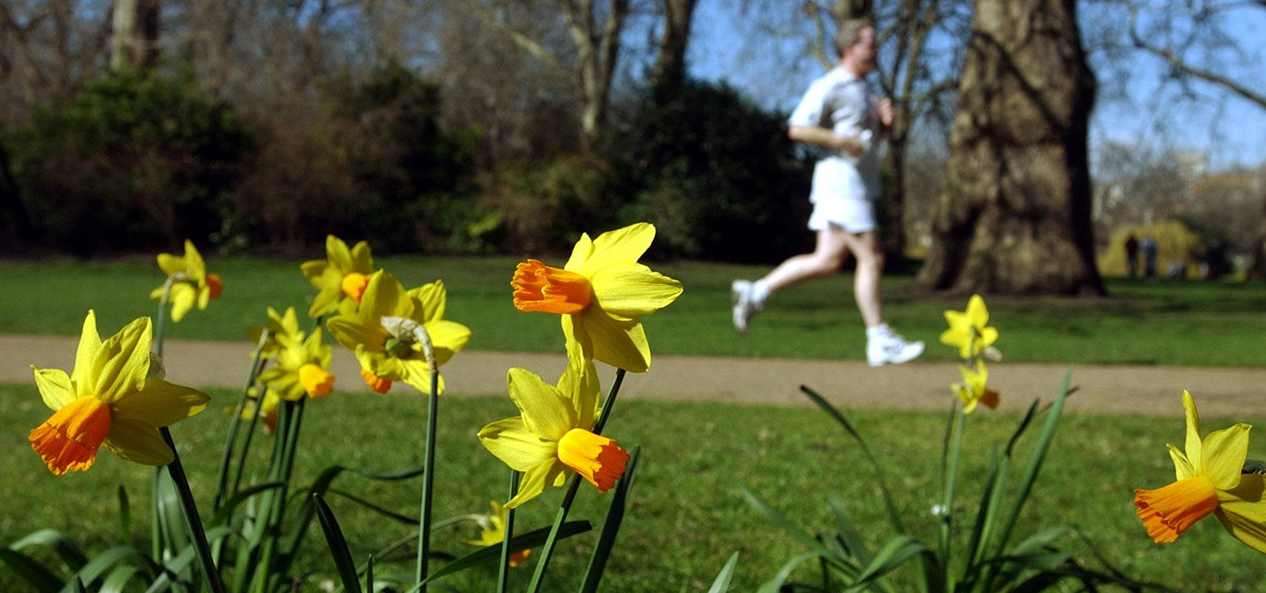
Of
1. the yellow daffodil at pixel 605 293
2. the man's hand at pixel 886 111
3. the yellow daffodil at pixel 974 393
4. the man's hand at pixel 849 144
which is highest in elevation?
the man's hand at pixel 886 111

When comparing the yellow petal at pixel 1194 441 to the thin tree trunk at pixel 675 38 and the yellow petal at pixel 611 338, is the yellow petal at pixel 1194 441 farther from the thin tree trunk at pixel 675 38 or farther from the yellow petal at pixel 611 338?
the thin tree trunk at pixel 675 38

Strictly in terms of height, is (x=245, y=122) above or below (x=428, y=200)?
above

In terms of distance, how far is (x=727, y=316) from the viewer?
440 inches

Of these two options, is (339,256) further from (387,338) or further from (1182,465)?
(1182,465)

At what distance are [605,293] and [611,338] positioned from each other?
44mm

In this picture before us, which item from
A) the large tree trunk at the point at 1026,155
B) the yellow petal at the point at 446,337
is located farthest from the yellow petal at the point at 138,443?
the large tree trunk at the point at 1026,155

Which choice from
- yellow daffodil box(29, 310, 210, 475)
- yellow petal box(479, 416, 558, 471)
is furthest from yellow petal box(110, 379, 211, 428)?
yellow petal box(479, 416, 558, 471)

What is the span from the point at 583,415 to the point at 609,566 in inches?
75.4

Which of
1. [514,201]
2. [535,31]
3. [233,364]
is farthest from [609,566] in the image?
[535,31]

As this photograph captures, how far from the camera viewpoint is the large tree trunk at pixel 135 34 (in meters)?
20.9

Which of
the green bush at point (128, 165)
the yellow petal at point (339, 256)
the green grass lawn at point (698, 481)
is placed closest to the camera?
the yellow petal at point (339, 256)

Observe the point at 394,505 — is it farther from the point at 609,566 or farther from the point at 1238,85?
the point at 1238,85

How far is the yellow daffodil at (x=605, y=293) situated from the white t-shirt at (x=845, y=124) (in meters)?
5.07

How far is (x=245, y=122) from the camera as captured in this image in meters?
20.4
